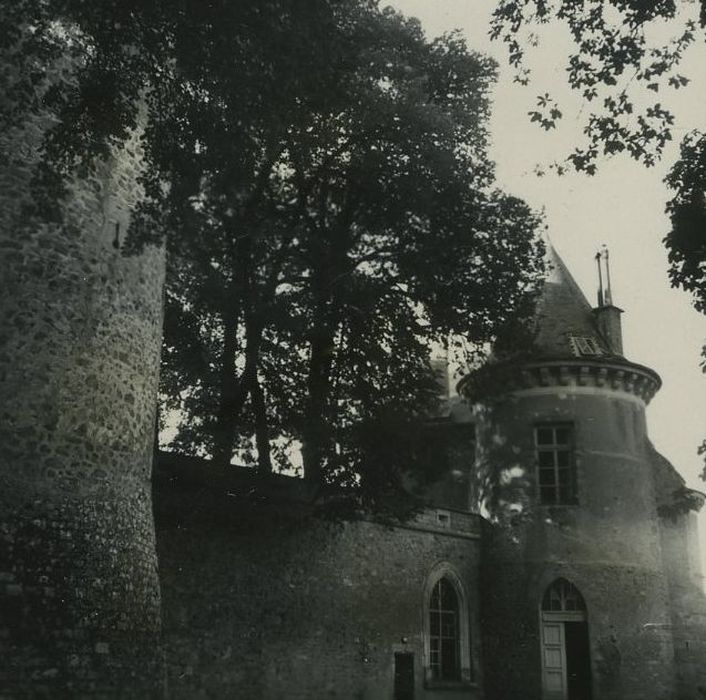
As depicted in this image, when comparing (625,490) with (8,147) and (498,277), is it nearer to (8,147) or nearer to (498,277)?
(498,277)

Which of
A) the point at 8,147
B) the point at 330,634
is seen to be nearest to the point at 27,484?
the point at 8,147

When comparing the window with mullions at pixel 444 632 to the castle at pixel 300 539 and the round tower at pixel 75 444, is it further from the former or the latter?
the round tower at pixel 75 444

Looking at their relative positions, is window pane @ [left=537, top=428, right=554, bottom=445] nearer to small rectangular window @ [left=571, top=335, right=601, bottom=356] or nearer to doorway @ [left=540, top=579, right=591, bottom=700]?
small rectangular window @ [left=571, top=335, right=601, bottom=356]

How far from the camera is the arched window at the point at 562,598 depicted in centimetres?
2098

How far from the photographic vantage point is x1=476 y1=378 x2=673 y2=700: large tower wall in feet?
67.1

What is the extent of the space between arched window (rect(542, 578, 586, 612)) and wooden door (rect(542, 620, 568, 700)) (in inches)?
14.4

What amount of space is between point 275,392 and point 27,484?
34.0ft

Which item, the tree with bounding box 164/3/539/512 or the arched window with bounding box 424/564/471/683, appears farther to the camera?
the arched window with bounding box 424/564/471/683

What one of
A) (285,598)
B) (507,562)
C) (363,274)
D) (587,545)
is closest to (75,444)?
(285,598)

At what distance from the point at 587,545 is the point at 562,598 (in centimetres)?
140

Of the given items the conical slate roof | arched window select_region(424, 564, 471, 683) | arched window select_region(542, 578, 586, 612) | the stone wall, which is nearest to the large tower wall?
arched window select_region(542, 578, 586, 612)

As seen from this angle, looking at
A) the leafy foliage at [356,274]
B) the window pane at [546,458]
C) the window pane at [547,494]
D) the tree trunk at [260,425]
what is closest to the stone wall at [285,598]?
the leafy foliage at [356,274]

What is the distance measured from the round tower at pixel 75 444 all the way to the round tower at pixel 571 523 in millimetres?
11754

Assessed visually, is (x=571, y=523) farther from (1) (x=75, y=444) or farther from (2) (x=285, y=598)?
(1) (x=75, y=444)
